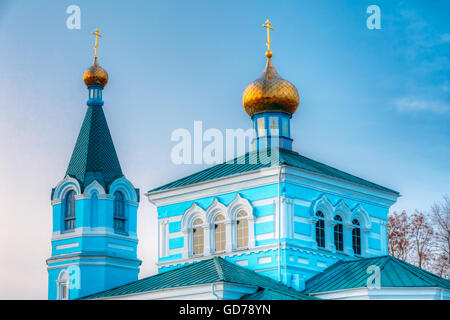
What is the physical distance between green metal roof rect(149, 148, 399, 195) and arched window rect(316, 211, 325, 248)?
0.89 m

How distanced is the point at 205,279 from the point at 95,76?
7.70 meters

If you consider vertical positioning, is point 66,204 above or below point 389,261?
above

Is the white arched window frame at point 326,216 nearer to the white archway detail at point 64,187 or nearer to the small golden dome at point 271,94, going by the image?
the small golden dome at point 271,94

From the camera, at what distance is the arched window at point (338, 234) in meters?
18.8

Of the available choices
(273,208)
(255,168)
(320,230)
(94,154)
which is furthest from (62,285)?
(320,230)

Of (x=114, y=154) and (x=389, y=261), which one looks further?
(x=114, y=154)

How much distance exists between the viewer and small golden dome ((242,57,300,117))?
65.6ft

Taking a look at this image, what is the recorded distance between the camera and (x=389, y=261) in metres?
17.4

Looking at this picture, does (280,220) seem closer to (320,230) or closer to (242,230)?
(242,230)

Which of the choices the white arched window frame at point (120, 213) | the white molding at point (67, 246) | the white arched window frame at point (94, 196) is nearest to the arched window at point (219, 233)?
the white arched window frame at point (120, 213)

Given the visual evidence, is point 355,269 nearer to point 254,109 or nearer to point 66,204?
point 254,109

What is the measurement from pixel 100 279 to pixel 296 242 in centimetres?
482
